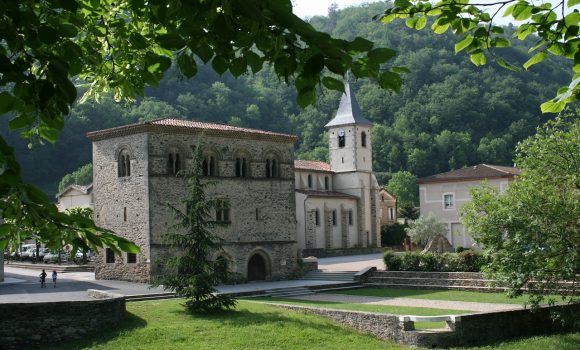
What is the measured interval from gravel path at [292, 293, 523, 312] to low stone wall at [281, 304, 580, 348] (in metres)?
1.88

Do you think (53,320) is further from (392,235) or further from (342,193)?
(392,235)

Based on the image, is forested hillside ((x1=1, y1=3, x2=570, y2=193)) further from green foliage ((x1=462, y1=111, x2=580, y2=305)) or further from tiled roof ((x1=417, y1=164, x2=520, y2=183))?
green foliage ((x1=462, y1=111, x2=580, y2=305))

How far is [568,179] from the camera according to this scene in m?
17.5

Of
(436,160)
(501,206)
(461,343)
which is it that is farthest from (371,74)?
(436,160)

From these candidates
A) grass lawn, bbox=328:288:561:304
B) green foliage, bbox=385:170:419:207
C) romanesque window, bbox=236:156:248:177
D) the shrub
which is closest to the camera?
grass lawn, bbox=328:288:561:304

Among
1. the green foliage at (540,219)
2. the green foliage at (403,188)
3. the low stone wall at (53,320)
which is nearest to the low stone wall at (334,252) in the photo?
the green foliage at (403,188)

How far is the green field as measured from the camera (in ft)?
61.2

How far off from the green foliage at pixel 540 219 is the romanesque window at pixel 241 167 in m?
19.3

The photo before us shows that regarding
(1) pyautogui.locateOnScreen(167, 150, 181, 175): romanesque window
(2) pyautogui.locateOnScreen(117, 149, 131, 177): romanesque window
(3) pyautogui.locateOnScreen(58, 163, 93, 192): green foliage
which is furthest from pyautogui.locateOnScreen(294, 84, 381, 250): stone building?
(3) pyautogui.locateOnScreen(58, 163, 93, 192): green foliage

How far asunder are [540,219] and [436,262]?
15.6 m

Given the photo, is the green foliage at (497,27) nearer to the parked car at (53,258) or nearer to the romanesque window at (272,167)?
the romanesque window at (272,167)

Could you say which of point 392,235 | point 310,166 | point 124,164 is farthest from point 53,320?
point 392,235

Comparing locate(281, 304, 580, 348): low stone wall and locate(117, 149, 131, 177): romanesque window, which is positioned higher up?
locate(117, 149, 131, 177): romanesque window

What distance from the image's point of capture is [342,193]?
2210 inches
